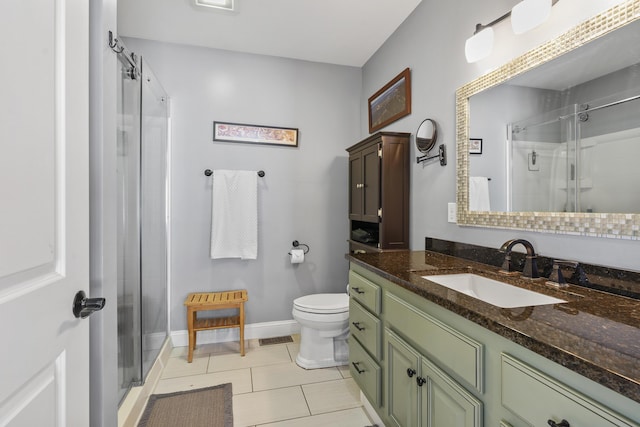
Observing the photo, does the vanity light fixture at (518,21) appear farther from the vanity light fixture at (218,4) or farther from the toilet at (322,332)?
the toilet at (322,332)

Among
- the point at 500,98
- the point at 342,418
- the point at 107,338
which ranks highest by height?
the point at 500,98

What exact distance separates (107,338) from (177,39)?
242 cm

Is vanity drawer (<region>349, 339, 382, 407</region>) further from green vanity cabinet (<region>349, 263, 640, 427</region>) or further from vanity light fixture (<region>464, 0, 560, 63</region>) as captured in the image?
vanity light fixture (<region>464, 0, 560, 63</region>)

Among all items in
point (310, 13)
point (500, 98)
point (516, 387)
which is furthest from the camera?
point (310, 13)

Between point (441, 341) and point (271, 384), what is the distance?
1.48 meters

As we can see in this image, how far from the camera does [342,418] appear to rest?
5.65 ft

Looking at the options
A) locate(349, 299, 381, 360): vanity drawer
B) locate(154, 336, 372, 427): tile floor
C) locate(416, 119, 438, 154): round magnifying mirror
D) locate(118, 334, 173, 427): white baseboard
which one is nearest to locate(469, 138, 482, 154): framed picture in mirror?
locate(416, 119, 438, 154): round magnifying mirror

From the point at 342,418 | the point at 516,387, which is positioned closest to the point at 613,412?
the point at 516,387

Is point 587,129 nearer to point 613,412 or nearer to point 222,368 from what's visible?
point 613,412

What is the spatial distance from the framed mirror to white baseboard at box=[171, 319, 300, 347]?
1.95m

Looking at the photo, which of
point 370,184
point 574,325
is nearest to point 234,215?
point 370,184

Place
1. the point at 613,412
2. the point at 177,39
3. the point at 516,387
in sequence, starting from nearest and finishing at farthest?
the point at 613,412
the point at 516,387
the point at 177,39

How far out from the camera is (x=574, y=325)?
0.73m
